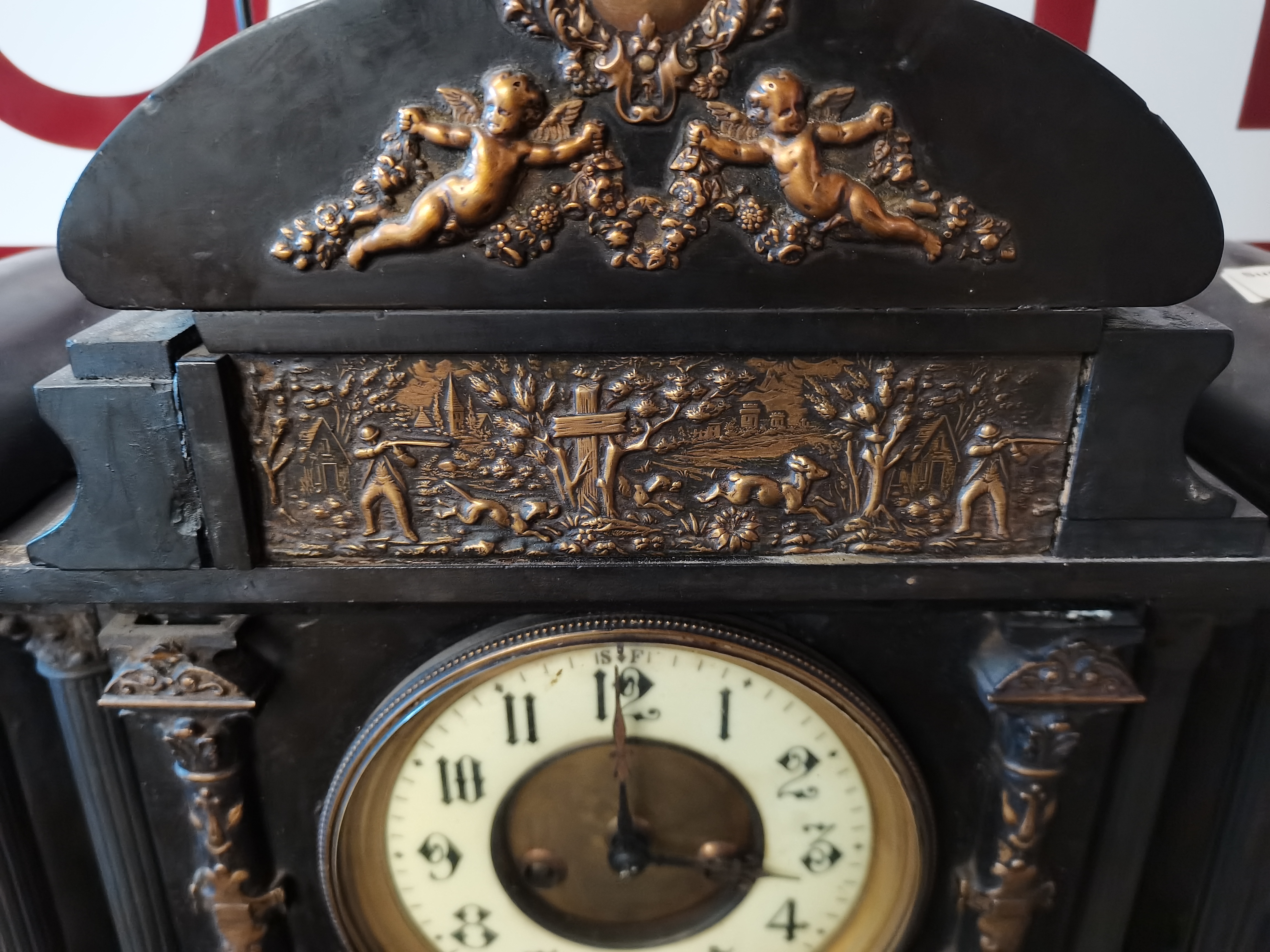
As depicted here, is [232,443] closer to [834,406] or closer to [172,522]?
[172,522]

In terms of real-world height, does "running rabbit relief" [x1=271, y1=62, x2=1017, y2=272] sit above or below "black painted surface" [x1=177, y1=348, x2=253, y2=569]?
above

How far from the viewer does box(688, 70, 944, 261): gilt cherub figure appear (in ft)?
2.11

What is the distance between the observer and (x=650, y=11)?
24.7 inches

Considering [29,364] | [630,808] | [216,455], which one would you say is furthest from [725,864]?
[29,364]

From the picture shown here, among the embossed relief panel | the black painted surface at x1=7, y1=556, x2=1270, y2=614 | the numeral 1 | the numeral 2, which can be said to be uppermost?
the embossed relief panel

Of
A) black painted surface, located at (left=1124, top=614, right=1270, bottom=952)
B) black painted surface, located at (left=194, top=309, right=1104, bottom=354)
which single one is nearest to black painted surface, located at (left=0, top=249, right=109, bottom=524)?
black painted surface, located at (left=194, top=309, right=1104, bottom=354)

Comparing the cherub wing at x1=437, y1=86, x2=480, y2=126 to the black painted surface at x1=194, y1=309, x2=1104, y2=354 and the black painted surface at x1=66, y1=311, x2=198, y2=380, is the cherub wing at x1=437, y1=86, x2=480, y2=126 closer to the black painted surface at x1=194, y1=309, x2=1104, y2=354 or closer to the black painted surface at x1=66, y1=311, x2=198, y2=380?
the black painted surface at x1=194, y1=309, x2=1104, y2=354

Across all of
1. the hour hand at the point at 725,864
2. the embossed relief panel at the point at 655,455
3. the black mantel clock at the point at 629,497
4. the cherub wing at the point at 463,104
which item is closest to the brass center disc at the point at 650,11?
the black mantel clock at the point at 629,497

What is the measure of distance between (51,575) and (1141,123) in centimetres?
91

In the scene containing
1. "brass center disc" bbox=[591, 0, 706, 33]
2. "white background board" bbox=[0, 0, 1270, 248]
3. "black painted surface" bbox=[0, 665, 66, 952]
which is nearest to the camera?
"brass center disc" bbox=[591, 0, 706, 33]

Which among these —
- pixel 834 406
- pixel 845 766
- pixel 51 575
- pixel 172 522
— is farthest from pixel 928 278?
pixel 51 575

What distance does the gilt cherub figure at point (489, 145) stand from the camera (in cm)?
64

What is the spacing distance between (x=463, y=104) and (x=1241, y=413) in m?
0.76

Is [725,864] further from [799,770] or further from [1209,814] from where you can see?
[1209,814]
